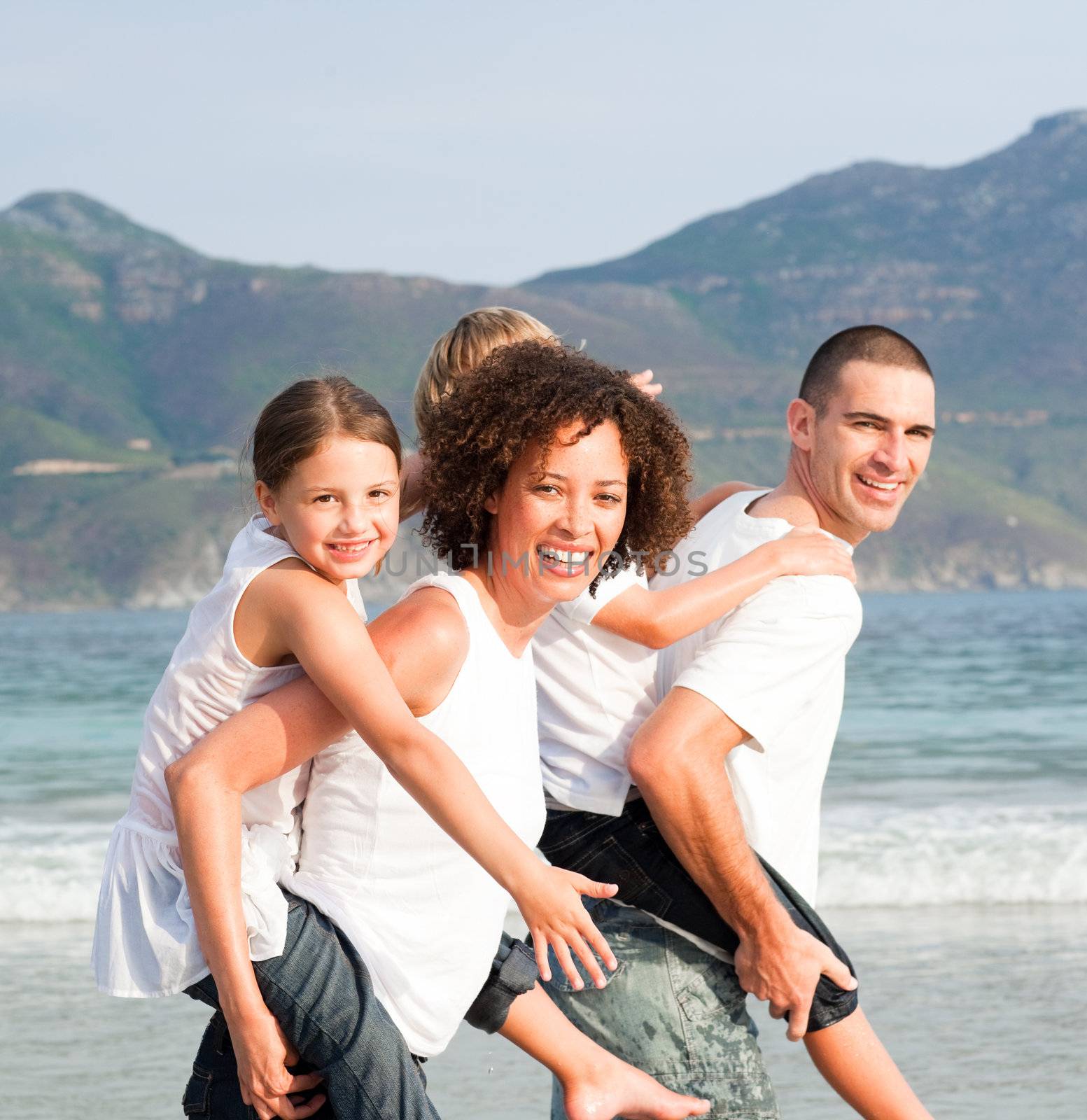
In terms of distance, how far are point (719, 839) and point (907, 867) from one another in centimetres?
694

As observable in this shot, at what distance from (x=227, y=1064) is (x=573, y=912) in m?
0.62

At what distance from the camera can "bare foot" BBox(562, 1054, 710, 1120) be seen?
280 cm

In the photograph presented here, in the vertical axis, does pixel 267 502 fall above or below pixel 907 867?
above

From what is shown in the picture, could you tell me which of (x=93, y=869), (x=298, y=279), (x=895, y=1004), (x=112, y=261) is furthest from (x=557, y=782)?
(x=112, y=261)

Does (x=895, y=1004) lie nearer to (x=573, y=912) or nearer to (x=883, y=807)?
(x=573, y=912)

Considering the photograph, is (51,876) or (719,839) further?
(51,876)

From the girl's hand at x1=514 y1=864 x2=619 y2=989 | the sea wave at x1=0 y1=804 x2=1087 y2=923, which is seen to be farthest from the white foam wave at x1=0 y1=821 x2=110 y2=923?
the girl's hand at x1=514 y1=864 x2=619 y2=989

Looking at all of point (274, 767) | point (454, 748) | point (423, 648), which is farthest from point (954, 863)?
point (274, 767)

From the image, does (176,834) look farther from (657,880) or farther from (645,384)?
(645,384)

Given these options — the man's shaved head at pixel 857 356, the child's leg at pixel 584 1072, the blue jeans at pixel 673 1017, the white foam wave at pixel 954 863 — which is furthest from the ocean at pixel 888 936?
the man's shaved head at pixel 857 356

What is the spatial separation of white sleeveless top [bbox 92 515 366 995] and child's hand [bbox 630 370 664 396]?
0.78 m

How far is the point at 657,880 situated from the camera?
292cm

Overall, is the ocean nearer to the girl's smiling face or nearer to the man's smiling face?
the man's smiling face

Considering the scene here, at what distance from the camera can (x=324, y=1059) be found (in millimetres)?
2279
